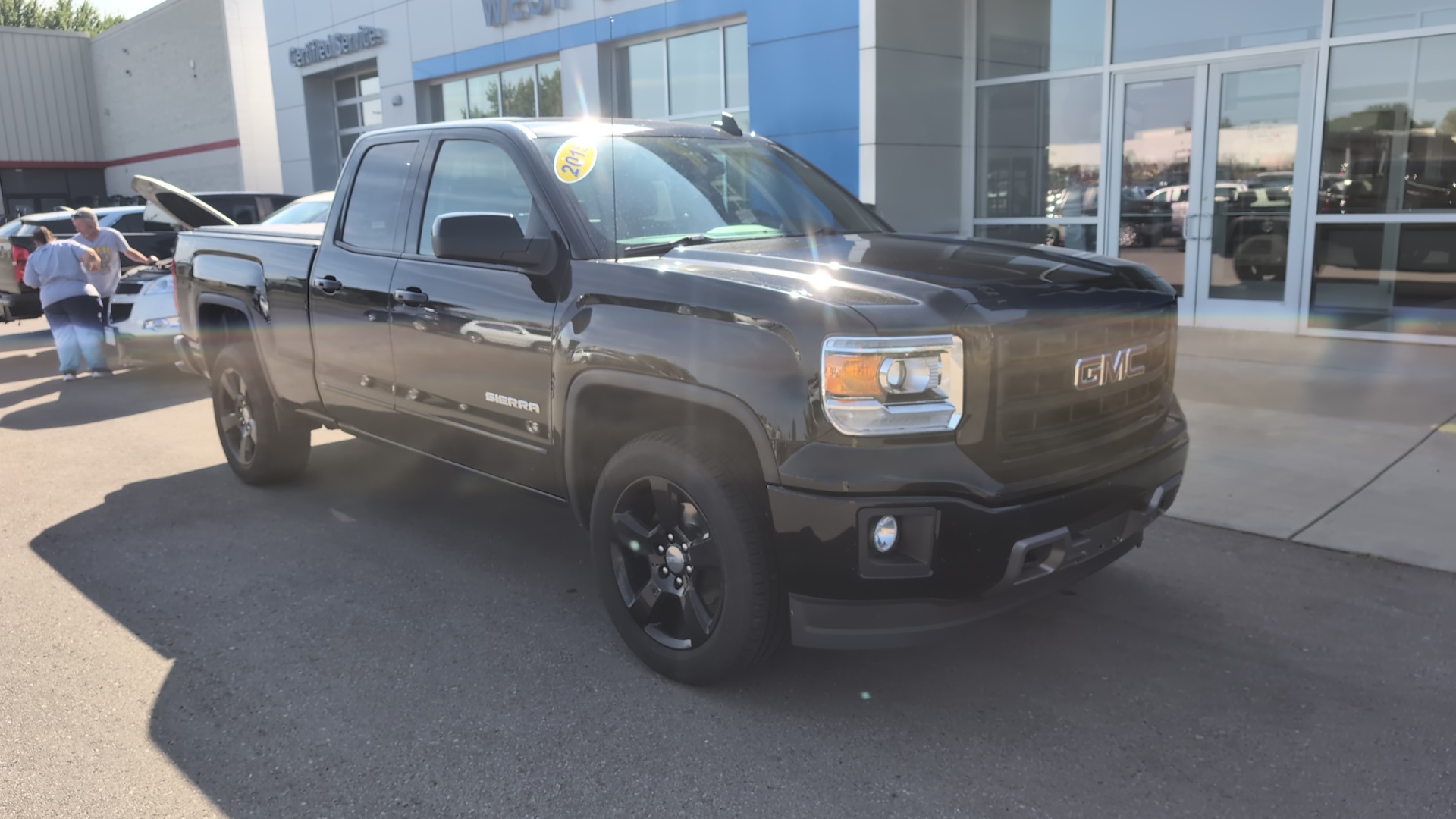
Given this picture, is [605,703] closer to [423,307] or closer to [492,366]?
[492,366]

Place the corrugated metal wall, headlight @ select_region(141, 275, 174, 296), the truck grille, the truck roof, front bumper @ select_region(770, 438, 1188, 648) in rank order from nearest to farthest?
front bumper @ select_region(770, 438, 1188, 648), the truck grille, the truck roof, headlight @ select_region(141, 275, 174, 296), the corrugated metal wall

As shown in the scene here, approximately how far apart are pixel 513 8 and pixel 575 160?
13.2 metres

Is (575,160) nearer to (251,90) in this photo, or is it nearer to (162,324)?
(162,324)

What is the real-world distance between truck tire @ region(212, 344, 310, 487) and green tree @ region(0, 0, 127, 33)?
6490 cm

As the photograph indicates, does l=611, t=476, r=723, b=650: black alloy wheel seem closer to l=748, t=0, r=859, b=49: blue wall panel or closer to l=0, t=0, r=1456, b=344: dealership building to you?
l=0, t=0, r=1456, b=344: dealership building

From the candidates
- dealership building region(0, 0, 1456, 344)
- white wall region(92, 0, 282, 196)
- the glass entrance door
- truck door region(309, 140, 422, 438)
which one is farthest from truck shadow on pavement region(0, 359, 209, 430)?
white wall region(92, 0, 282, 196)

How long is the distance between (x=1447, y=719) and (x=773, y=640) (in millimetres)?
2084

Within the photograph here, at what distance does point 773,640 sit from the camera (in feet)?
10.8

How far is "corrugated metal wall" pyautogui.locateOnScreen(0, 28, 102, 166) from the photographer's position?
123 feet

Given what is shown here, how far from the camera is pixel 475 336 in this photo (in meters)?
4.07

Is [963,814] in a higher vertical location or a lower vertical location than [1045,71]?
lower

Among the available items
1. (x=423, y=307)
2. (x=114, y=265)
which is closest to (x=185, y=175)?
(x=114, y=265)

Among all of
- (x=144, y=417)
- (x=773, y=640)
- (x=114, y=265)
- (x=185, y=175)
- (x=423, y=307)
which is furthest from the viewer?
(x=185, y=175)

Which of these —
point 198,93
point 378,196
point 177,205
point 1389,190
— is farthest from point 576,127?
point 198,93
